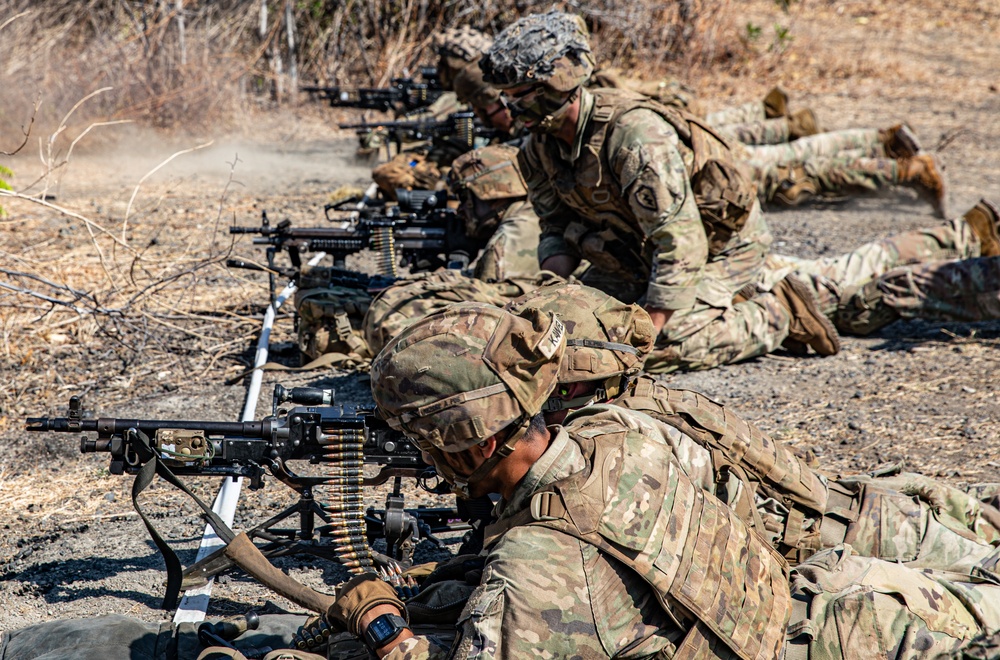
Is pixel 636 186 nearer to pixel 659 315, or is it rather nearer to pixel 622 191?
pixel 622 191

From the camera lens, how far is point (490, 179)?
20.9ft

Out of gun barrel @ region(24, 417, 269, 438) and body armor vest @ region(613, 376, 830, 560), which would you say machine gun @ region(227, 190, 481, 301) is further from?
body armor vest @ region(613, 376, 830, 560)

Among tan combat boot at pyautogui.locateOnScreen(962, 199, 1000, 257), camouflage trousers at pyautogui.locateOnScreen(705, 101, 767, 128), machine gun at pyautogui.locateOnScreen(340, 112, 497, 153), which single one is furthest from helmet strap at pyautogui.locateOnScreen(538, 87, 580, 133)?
camouflage trousers at pyautogui.locateOnScreen(705, 101, 767, 128)

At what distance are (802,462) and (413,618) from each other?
5.28 ft

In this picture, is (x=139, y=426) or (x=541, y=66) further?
(x=541, y=66)

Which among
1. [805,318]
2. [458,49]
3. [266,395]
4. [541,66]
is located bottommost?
[266,395]

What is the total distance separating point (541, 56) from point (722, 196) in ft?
4.22

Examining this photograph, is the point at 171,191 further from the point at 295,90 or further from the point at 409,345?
the point at 409,345

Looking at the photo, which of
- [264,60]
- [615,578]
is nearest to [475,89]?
[615,578]

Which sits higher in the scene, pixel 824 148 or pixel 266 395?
pixel 824 148

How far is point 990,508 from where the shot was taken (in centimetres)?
355

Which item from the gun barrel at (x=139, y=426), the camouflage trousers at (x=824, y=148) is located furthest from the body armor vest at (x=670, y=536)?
the camouflage trousers at (x=824, y=148)

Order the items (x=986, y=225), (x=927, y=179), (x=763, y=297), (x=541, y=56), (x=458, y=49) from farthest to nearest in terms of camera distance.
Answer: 1. (x=927, y=179)
2. (x=458, y=49)
3. (x=986, y=225)
4. (x=763, y=297)
5. (x=541, y=56)

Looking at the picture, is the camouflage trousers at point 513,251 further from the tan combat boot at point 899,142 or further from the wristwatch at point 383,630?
the tan combat boot at point 899,142
